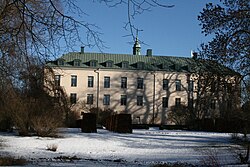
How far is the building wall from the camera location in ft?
222

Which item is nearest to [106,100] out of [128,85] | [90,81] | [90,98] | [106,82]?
[90,98]

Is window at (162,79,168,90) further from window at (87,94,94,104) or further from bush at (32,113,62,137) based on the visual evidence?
bush at (32,113,62,137)

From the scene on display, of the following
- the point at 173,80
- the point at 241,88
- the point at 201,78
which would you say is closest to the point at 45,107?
the point at 201,78

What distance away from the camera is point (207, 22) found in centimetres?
1767

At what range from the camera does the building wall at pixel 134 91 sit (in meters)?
67.8

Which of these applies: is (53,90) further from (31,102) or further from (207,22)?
(207,22)

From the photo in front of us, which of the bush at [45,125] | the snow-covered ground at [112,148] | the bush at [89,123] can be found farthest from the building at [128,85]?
the snow-covered ground at [112,148]

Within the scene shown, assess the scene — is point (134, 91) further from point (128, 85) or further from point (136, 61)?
point (136, 61)

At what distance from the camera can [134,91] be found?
2744 inches

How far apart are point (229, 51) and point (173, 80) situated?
54.9 metres

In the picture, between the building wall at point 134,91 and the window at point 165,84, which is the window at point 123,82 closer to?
the building wall at point 134,91

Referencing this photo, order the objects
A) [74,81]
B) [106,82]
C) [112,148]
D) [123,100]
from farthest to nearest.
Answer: [106,82], [123,100], [74,81], [112,148]

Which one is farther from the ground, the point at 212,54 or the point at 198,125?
the point at 212,54

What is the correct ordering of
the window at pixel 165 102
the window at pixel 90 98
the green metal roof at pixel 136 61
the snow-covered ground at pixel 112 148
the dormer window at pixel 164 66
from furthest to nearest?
1. the dormer window at pixel 164 66
2. the green metal roof at pixel 136 61
3. the window at pixel 165 102
4. the window at pixel 90 98
5. the snow-covered ground at pixel 112 148
